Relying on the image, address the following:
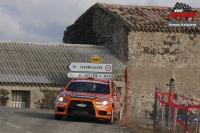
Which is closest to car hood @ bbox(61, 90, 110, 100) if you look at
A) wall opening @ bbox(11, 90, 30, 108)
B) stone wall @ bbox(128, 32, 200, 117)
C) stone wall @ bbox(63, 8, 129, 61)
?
wall opening @ bbox(11, 90, 30, 108)

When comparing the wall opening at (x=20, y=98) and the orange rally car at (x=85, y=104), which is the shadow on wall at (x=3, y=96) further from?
the orange rally car at (x=85, y=104)

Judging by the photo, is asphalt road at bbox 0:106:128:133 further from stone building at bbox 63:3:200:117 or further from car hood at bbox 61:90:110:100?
stone building at bbox 63:3:200:117

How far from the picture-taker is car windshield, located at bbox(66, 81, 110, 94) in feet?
68.5

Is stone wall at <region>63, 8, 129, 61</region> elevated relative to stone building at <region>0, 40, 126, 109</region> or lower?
elevated

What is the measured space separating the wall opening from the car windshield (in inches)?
422

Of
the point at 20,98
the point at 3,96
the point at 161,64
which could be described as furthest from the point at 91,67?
the point at 161,64

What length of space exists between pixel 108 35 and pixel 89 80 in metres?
14.6

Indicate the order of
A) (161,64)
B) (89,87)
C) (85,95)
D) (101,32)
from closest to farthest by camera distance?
(85,95) → (89,87) → (161,64) → (101,32)

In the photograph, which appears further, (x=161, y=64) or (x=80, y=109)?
(x=161, y=64)

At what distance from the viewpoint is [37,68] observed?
3294 centimetres

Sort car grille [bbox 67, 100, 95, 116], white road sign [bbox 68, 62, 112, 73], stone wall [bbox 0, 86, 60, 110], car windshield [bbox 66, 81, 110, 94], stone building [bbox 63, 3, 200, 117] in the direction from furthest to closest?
stone building [bbox 63, 3, 200, 117] → stone wall [bbox 0, 86, 60, 110] → white road sign [bbox 68, 62, 112, 73] → car windshield [bbox 66, 81, 110, 94] → car grille [bbox 67, 100, 95, 116]

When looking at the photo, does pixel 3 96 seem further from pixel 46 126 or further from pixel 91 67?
pixel 46 126

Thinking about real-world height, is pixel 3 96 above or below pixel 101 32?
below

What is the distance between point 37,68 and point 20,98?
7.29 feet
